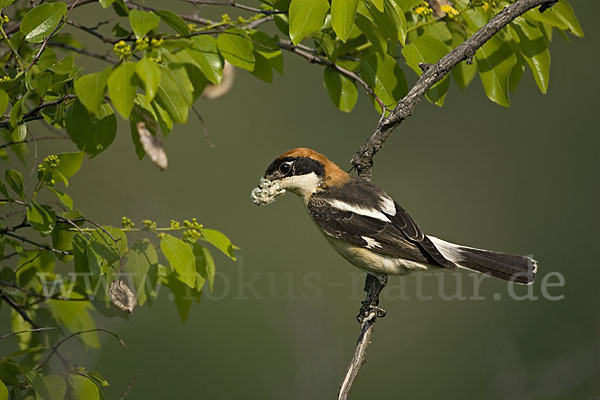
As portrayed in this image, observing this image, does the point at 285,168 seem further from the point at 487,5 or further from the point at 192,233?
the point at 487,5

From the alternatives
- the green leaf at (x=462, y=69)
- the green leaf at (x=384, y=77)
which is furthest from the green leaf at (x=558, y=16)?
the green leaf at (x=384, y=77)

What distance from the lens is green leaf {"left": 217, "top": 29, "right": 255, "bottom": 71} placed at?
2.73 m

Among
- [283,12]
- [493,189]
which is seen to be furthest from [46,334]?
[493,189]

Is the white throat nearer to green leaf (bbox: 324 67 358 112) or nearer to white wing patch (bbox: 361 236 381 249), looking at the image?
white wing patch (bbox: 361 236 381 249)

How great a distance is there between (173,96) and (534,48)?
1698mm

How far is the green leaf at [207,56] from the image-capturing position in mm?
2695

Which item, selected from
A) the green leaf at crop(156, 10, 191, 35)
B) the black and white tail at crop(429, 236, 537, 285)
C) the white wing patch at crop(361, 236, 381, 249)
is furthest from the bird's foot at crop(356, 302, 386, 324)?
the green leaf at crop(156, 10, 191, 35)

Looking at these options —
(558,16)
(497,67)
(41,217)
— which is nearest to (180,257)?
(41,217)

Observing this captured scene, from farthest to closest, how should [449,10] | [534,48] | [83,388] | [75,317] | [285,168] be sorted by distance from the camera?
[285,168] → [75,317] → [534,48] → [449,10] → [83,388]

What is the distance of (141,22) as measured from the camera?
227 cm

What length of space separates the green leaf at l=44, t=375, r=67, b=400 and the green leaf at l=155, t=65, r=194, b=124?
1095mm

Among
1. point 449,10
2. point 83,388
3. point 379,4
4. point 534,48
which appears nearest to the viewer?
point 379,4

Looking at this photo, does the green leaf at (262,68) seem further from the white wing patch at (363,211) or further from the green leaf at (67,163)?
the white wing patch at (363,211)

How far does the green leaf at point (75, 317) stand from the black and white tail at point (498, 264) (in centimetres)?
186
